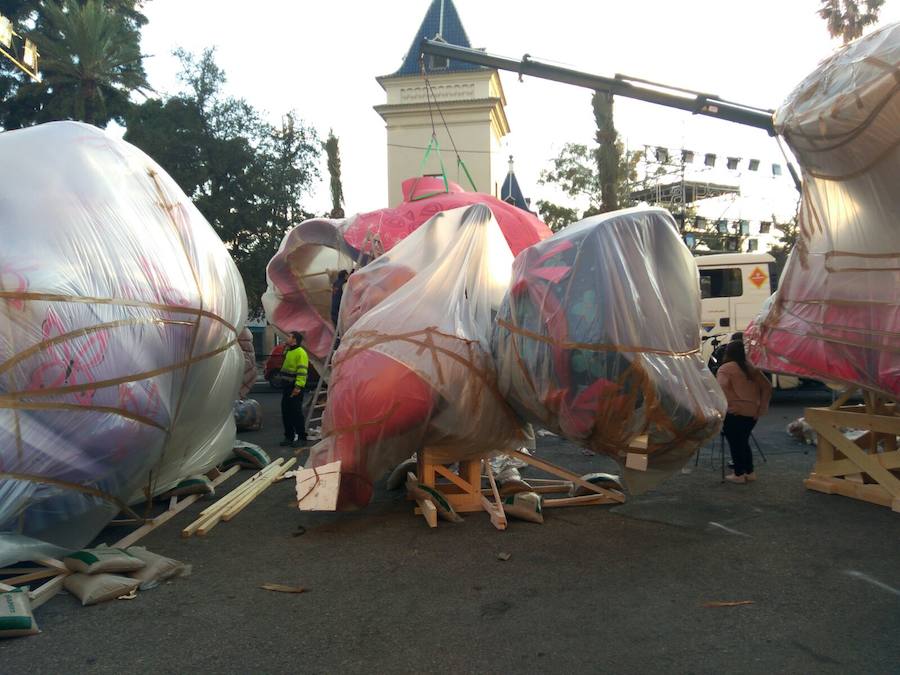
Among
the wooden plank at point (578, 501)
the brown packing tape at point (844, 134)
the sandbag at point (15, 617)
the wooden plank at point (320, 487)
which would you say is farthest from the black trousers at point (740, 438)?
the sandbag at point (15, 617)

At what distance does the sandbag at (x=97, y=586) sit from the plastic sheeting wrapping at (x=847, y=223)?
5.19 metres

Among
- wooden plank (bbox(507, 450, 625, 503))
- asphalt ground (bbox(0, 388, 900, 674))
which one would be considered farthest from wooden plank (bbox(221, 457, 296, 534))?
wooden plank (bbox(507, 450, 625, 503))

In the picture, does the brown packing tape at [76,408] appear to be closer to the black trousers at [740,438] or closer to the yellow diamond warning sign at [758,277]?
the black trousers at [740,438]

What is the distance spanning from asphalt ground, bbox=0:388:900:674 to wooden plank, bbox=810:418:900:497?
0.79 feet

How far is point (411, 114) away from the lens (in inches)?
1097

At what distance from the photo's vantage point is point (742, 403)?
22.1 ft

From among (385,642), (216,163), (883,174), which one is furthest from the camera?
(216,163)

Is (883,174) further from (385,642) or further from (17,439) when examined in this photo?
(17,439)

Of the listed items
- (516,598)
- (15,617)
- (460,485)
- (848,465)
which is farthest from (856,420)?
(15,617)

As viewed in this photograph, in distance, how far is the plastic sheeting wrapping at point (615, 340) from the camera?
15.2ft

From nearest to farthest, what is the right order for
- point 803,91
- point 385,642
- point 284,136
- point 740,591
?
point 385,642, point 740,591, point 803,91, point 284,136

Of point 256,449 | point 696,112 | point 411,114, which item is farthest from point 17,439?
point 411,114

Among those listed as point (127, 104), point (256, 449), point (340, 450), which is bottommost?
point (256, 449)

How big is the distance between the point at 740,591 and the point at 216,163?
855 inches
